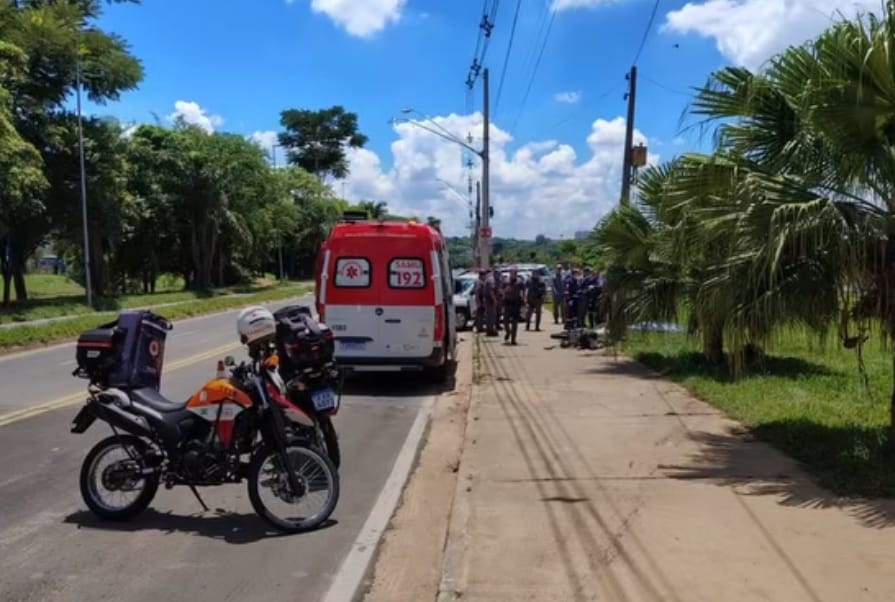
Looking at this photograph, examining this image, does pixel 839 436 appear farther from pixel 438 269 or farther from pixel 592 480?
pixel 438 269

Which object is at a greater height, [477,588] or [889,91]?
[889,91]

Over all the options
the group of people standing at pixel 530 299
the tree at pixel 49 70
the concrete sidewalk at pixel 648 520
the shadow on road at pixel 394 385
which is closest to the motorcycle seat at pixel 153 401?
the concrete sidewalk at pixel 648 520

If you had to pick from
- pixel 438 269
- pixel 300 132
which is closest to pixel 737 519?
pixel 438 269

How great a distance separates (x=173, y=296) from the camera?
4578 centimetres

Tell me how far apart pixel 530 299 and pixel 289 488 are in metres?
19.1

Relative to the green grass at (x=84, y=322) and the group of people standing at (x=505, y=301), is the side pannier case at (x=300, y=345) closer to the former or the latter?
the group of people standing at (x=505, y=301)

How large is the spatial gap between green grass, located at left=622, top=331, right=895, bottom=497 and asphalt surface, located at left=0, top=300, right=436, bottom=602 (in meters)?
3.88

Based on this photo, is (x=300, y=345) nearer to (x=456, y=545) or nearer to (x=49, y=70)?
(x=456, y=545)

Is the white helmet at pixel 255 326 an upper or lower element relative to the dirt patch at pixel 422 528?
upper

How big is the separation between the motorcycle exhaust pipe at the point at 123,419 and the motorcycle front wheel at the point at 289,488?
2.85ft

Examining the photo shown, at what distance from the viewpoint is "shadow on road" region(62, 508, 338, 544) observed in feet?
20.8

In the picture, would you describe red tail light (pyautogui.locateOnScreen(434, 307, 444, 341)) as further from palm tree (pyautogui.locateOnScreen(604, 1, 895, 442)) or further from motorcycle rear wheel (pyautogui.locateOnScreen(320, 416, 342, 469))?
motorcycle rear wheel (pyautogui.locateOnScreen(320, 416, 342, 469))

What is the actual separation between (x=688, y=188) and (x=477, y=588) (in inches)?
207

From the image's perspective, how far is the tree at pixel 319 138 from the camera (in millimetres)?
105312
